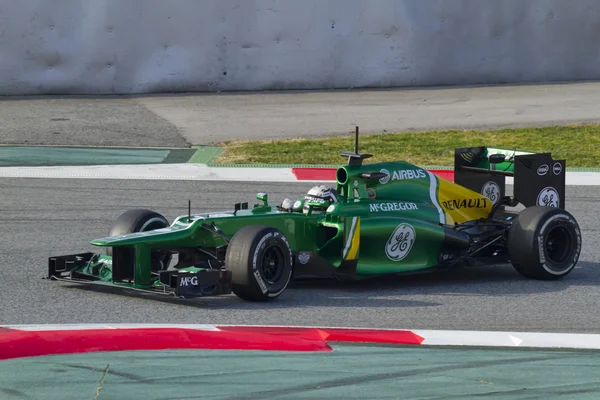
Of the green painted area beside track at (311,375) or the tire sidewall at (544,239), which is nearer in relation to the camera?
the green painted area beside track at (311,375)

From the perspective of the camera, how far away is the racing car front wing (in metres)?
8.42

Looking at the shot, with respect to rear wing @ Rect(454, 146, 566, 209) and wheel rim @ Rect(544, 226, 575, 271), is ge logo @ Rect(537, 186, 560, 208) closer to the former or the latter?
rear wing @ Rect(454, 146, 566, 209)

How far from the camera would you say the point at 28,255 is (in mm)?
10477

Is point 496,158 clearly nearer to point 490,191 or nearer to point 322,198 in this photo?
point 490,191

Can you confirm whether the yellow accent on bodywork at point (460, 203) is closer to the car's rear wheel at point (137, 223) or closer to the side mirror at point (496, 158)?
the side mirror at point (496, 158)

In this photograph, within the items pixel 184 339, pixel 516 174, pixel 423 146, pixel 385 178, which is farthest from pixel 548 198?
pixel 423 146

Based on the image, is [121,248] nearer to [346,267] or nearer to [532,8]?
[346,267]

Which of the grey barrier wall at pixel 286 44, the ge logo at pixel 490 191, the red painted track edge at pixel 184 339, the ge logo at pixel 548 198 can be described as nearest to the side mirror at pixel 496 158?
the ge logo at pixel 490 191

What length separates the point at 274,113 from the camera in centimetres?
2084

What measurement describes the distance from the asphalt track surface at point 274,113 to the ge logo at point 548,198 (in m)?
8.83

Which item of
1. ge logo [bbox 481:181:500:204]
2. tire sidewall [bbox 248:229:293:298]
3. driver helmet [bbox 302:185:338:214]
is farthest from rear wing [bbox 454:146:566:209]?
tire sidewall [bbox 248:229:293:298]

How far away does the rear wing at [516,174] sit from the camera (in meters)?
10.3

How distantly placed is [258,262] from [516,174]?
284 cm

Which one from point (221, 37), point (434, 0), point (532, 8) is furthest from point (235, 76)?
point (532, 8)
